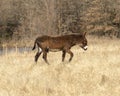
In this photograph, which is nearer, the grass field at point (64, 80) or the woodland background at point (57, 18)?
the grass field at point (64, 80)

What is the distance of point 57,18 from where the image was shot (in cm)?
5309

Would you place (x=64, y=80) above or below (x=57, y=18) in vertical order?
above

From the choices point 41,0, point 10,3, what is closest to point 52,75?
point 41,0

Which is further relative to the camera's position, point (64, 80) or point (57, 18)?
point (57, 18)

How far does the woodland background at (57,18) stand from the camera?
47.9 m

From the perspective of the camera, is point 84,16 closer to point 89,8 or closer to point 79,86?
point 89,8

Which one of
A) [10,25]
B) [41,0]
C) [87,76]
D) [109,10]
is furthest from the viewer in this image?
[41,0]

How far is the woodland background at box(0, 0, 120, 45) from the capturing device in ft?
157

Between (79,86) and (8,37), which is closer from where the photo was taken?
(79,86)

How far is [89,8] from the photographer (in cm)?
5103

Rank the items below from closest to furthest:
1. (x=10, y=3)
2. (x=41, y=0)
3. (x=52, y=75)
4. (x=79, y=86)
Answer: (x=79, y=86)
(x=52, y=75)
(x=41, y=0)
(x=10, y=3)

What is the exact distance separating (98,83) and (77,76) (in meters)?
1.05

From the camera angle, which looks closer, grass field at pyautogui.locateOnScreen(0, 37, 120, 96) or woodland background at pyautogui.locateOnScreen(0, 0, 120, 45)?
grass field at pyautogui.locateOnScreen(0, 37, 120, 96)

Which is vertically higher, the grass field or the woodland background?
the grass field
